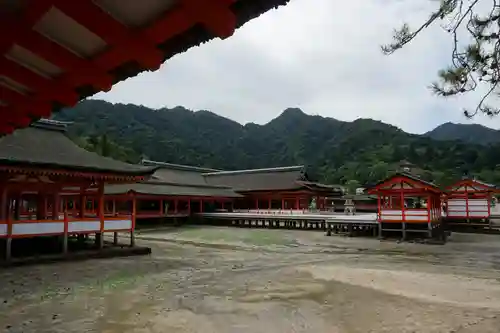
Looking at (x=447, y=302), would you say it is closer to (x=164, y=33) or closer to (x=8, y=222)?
(x=164, y=33)

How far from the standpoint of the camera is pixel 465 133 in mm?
112750

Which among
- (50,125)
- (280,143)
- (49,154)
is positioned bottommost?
(49,154)

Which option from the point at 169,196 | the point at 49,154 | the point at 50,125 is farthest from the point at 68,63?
the point at 169,196

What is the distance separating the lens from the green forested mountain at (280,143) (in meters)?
64.8

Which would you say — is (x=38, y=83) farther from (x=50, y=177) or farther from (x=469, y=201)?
(x=469, y=201)

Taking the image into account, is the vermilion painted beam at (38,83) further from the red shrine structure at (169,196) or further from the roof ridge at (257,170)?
the roof ridge at (257,170)

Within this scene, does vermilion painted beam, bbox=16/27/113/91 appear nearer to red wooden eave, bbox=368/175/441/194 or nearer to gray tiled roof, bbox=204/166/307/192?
red wooden eave, bbox=368/175/441/194

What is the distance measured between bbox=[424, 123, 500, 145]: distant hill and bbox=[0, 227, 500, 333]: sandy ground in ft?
332

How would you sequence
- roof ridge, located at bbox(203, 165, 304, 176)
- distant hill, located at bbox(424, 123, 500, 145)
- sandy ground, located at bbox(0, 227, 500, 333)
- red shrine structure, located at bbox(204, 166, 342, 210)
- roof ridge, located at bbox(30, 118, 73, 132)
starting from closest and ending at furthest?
sandy ground, located at bbox(0, 227, 500, 333) < roof ridge, located at bbox(30, 118, 73, 132) < red shrine structure, located at bbox(204, 166, 342, 210) < roof ridge, located at bbox(203, 165, 304, 176) < distant hill, located at bbox(424, 123, 500, 145)

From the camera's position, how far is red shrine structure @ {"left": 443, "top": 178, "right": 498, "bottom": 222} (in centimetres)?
2538

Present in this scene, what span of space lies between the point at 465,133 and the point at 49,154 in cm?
12039

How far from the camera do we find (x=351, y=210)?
29.7 metres

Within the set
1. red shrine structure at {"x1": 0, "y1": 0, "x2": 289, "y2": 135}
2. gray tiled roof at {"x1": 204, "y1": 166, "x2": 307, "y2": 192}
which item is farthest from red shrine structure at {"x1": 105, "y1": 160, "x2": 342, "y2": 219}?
red shrine structure at {"x1": 0, "y1": 0, "x2": 289, "y2": 135}

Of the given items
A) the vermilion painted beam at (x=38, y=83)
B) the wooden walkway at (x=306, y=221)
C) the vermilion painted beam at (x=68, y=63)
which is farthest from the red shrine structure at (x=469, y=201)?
the vermilion painted beam at (x=68, y=63)
